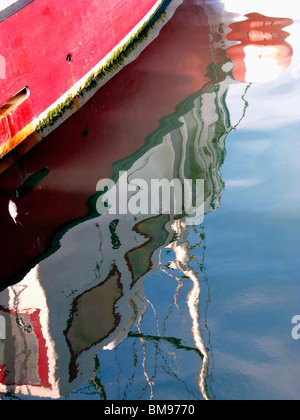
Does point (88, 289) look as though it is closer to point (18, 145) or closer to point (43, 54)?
point (18, 145)

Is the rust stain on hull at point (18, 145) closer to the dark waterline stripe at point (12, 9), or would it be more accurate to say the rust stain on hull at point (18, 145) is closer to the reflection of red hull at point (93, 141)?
the reflection of red hull at point (93, 141)

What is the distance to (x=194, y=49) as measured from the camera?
5.12 metres

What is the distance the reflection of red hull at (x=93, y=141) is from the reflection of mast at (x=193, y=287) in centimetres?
56

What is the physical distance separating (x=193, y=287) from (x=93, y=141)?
160cm

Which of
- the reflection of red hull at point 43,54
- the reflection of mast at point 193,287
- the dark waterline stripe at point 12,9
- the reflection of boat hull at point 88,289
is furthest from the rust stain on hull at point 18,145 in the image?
the reflection of mast at point 193,287

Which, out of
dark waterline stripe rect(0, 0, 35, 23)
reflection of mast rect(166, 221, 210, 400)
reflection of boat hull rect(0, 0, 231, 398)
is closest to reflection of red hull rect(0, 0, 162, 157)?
dark waterline stripe rect(0, 0, 35, 23)

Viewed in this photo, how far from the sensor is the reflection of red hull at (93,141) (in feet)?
9.32

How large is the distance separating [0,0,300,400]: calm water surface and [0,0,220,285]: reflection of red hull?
0.01m

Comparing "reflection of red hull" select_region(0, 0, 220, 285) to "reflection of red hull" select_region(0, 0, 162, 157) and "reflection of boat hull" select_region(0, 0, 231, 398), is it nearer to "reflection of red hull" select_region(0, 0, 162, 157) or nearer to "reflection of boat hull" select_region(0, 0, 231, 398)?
"reflection of boat hull" select_region(0, 0, 231, 398)

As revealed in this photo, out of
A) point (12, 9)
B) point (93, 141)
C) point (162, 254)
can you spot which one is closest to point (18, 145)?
point (93, 141)

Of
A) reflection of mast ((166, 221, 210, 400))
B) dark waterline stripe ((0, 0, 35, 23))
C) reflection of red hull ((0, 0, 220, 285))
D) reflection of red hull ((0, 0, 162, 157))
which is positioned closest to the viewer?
reflection of mast ((166, 221, 210, 400))

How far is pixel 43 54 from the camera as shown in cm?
373

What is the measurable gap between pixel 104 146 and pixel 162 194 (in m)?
0.68

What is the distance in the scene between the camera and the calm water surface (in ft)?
6.64
